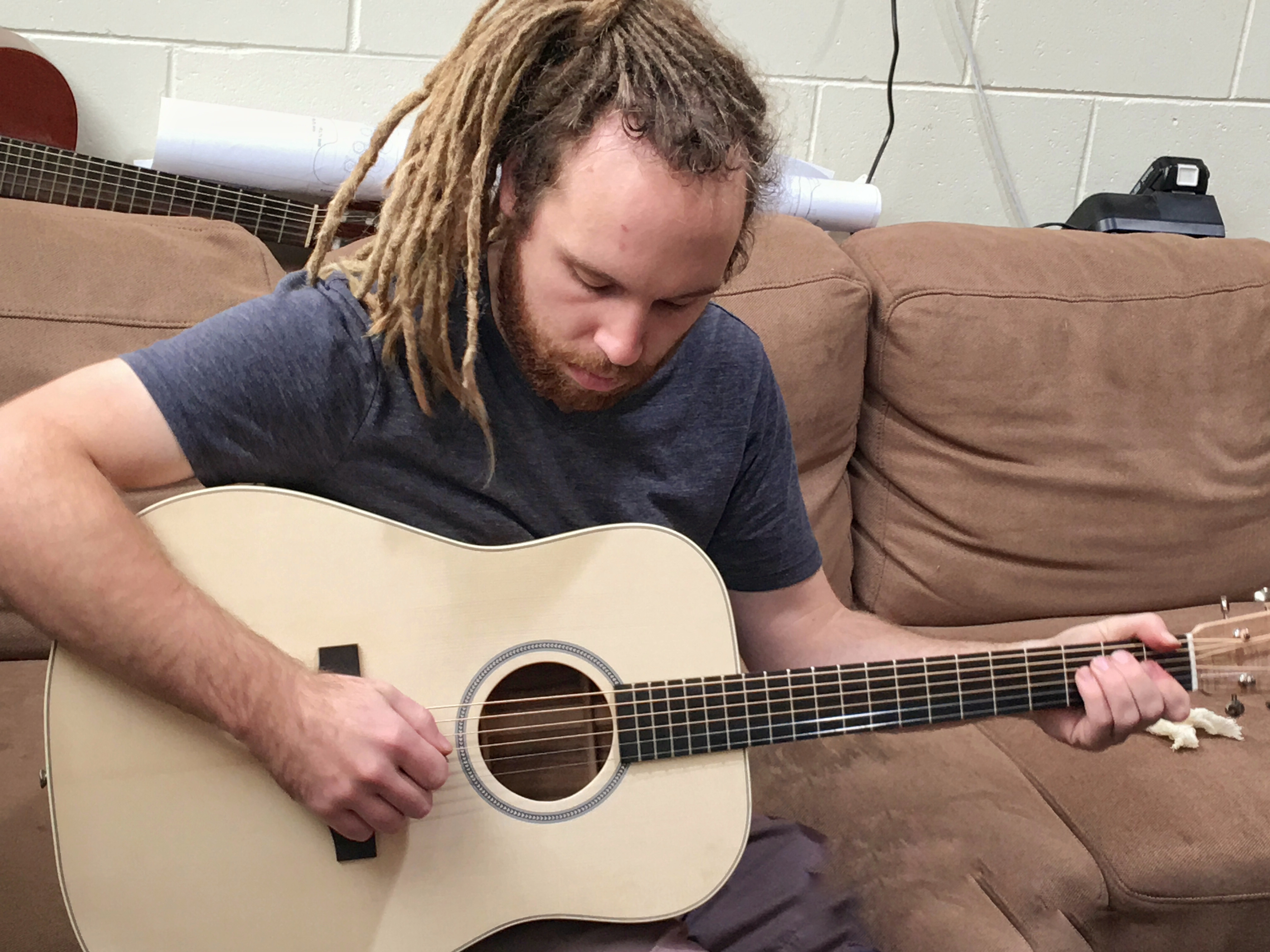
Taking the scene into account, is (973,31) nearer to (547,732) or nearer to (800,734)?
(800,734)

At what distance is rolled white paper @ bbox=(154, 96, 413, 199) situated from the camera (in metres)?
1.49

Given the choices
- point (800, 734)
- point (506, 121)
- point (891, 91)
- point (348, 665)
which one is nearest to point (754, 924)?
point (800, 734)

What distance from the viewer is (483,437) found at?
0.96 meters

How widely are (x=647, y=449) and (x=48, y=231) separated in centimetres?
87

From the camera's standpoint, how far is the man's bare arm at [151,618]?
768mm

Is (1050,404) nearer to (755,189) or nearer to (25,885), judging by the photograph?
(755,189)

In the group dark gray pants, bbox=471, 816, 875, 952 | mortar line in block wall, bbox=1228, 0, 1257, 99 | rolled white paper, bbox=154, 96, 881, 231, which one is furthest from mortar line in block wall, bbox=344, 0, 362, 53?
mortar line in block wall, bbox=1228, 0, 1257, 99

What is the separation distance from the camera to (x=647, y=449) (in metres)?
1.02

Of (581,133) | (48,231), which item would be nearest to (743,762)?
(581,133)

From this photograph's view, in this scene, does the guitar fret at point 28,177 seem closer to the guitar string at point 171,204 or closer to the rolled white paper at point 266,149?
the guitar string at point 171,204

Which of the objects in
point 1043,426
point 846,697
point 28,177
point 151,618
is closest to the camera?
point 151,618

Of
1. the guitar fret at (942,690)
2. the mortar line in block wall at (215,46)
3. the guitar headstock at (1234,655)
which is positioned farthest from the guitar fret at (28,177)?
the guitar headstock at (1234,655)

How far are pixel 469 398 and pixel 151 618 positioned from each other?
313mm

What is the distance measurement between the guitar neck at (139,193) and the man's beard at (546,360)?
0.62m
